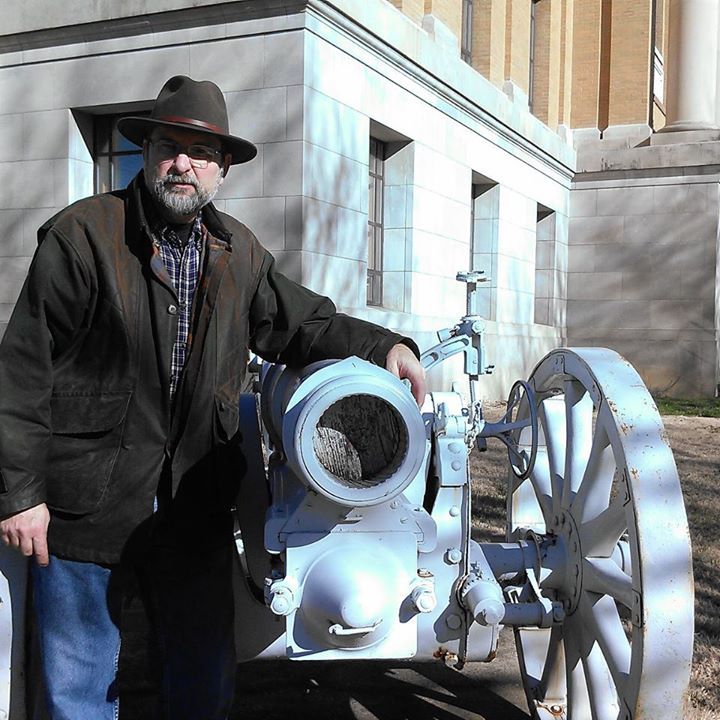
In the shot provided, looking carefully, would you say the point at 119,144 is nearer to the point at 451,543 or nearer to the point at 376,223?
the point at 376,223

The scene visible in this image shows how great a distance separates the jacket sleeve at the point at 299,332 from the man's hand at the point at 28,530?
29.2 inches

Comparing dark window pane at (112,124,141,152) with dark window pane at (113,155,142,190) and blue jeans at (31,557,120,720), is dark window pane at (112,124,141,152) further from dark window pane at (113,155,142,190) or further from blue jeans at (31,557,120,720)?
blue jeans at (31,557,120,720)

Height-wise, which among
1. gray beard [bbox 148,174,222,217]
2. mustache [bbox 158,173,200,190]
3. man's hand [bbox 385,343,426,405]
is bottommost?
man's hand [bbox 385,343,426,405]

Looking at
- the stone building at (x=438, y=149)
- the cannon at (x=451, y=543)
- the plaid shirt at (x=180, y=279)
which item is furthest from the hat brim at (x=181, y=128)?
the stone building at (x=438, y=149)

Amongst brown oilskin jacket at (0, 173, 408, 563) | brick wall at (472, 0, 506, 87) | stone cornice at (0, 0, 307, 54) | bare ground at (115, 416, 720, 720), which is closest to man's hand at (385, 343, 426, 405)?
brown oilskin jacket at (0, 173, 408, 563)

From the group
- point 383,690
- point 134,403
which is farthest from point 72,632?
point 383,690

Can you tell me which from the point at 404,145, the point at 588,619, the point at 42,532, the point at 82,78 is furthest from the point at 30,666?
the point at 404,145

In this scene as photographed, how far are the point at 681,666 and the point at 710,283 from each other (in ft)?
52.0

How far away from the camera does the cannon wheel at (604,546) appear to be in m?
2.08

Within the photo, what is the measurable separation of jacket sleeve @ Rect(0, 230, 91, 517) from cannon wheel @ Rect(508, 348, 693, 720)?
1.37m

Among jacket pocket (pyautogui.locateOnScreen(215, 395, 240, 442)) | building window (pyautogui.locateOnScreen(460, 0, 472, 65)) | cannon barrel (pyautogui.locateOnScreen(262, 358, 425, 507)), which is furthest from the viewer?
building window (pyautogui.locateOnScreen(460, 0, 472, 65))

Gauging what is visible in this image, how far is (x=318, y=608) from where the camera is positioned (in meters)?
2.22

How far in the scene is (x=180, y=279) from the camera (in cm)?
243

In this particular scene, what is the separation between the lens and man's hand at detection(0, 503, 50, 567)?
7.31 ft
